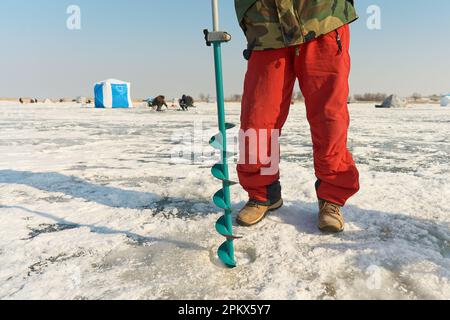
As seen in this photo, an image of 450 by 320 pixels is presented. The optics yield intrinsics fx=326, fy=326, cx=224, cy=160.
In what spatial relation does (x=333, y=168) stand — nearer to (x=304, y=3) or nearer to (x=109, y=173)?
(x=304, y=3)

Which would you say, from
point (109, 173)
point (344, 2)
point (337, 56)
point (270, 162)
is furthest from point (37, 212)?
point (344, 2)

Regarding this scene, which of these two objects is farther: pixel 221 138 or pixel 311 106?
pixel 311 106

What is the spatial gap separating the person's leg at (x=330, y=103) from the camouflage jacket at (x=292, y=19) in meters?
0.05

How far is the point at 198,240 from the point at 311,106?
0.83 m

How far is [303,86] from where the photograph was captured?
159 cm

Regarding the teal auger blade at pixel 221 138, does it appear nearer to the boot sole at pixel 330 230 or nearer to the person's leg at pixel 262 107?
the person's leg at pixel 262 107

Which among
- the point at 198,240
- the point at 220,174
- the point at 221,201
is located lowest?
the point at 198,240

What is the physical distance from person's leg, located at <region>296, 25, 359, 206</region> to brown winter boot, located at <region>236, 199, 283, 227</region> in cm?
32

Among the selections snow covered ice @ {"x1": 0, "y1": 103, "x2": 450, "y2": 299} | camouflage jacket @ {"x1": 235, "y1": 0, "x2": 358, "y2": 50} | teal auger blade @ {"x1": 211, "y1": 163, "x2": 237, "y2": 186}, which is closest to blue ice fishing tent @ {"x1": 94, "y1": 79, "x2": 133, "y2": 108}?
snow covered ice @ {"x1": 0, "y1": 103, "x2": 450, "y2": 299}

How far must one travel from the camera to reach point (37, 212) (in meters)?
1.81

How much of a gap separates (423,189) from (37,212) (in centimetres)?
233

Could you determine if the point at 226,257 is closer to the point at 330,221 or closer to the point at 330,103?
the point at 330,221

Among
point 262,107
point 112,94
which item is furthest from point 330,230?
point 112,94
